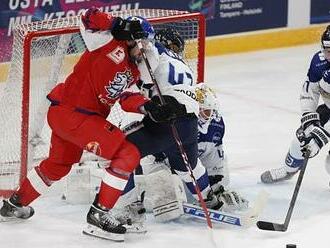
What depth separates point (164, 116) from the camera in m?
4.01

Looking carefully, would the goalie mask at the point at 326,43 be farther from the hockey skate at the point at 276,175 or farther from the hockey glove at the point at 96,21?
the hockey glove at the point at 96,21

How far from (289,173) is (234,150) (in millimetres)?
678

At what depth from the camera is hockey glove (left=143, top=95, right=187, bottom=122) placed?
4.00m

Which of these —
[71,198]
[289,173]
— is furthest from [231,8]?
[71,198]

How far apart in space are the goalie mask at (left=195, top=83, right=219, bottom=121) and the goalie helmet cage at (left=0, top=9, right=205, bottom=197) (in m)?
0.55

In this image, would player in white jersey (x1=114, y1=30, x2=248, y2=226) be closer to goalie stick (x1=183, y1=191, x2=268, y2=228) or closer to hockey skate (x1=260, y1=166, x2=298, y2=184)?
goalie stick (x1=183, y1=191, x2=268, y2=228)

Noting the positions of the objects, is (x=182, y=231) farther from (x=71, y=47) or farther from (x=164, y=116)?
(x=71, y=47)

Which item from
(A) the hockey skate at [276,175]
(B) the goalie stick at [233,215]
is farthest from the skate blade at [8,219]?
(A) the hockey skate at [276,175]

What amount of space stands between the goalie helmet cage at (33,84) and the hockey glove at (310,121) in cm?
62

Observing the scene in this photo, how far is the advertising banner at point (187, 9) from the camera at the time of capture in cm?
695

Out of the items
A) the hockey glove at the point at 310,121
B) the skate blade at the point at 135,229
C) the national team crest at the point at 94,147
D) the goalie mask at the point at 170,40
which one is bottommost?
the skate blade at the point at 135,229

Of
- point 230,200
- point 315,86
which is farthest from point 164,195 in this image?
point 315,86

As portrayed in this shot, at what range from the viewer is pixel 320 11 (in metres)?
8.42

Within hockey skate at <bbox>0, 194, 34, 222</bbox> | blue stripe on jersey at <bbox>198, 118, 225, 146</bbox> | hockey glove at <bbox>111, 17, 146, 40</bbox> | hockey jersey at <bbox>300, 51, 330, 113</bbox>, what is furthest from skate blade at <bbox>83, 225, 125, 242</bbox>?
hockey jersey at <bbox>300, 51, 330, 113</bbox>
